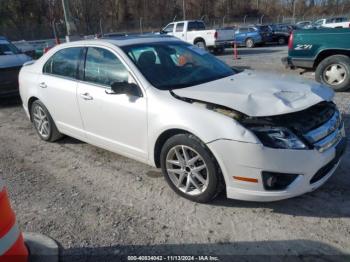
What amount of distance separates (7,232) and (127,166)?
2125 millimetres

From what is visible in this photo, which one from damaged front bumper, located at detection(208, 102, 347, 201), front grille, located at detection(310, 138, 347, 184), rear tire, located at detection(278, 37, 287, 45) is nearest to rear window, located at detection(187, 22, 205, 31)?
rear tire, located at detection(278, 37, 287, 45)

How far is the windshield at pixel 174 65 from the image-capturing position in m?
3.91

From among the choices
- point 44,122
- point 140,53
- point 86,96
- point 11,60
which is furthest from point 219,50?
point 86,96

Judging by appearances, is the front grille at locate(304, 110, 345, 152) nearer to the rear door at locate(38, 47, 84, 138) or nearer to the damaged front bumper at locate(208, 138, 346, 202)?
the damaged front bumper at locate(208, 138, 346, 202)

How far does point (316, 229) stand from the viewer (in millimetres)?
3051

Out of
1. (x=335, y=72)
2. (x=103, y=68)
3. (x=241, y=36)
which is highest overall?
(x=103, y=68)

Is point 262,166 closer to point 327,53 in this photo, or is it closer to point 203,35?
point 327,53

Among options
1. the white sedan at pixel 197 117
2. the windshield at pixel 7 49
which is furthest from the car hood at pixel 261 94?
the windshield at pixel 7 49

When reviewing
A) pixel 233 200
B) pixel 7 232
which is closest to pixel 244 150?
pixel 233 200

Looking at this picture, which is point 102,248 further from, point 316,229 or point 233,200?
point 316,229

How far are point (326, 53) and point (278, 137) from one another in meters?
5.80

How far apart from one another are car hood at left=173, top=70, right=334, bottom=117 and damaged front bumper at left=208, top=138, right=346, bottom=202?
1.16 ft

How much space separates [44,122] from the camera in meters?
5.50

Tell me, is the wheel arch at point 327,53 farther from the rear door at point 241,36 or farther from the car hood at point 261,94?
the rear door at point 241,36
